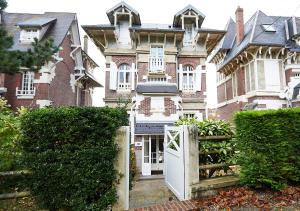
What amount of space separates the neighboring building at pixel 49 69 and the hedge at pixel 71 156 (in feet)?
23.5

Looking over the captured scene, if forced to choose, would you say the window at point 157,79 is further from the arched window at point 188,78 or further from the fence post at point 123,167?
the fence post at point 123,167

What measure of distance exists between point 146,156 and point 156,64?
6.39 metres

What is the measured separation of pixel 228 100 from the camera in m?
18.9

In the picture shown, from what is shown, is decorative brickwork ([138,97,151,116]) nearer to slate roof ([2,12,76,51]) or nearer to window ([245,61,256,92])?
slate roof ([2,12,76,51])

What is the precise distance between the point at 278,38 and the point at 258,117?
14.1m

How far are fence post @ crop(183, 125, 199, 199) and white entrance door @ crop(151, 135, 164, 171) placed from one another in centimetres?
681

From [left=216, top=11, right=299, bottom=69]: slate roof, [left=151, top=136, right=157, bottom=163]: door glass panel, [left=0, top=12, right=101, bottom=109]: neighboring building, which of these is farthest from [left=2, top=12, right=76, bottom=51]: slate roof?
[left=216, top=11, right=299, bottom=69]: slate roof

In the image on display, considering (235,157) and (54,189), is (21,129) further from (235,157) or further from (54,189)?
(235,157)

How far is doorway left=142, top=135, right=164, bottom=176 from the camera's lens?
11.9 metres

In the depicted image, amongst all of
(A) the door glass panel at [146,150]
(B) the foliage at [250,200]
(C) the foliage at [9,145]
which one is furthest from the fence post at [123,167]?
(A) the door glass panel at [146,150]

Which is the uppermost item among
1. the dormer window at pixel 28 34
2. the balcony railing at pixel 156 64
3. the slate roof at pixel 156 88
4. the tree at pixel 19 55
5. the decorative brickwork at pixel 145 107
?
the dormer window at pixel 28 34

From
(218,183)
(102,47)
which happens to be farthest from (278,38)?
(218,183)

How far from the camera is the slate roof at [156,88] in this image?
42.0 feet

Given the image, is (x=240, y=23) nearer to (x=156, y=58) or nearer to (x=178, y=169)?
(x=156, y=58)
